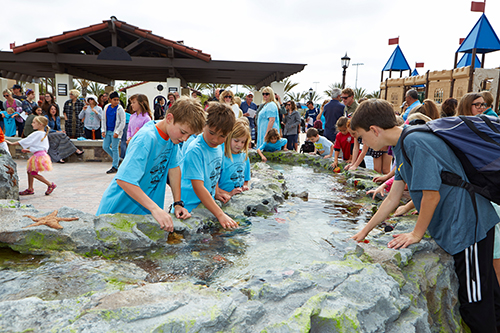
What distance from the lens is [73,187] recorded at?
6285mm

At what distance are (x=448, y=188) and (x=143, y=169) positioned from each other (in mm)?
2031

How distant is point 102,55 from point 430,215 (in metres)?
13.3

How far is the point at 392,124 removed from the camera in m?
2.11

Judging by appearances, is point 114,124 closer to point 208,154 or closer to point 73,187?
point 73,187

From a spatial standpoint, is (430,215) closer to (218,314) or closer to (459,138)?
(459,138)

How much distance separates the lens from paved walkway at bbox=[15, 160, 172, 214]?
5.12 m

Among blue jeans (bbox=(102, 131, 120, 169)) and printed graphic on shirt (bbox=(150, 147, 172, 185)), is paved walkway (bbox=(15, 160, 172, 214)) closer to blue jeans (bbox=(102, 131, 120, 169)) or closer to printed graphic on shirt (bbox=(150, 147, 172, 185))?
blue jeans (bbox=(102, 131, 120, 169))

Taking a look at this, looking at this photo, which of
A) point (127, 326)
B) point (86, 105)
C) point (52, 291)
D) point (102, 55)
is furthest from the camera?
point (102, 55)

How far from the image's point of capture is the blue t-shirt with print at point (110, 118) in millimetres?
8159

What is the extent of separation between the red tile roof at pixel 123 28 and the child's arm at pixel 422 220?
38.7 ft

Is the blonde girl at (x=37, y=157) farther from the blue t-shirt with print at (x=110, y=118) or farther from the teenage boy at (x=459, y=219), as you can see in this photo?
the teenage boy at (x=459, y=219)

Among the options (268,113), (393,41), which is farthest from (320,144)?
(393,41)

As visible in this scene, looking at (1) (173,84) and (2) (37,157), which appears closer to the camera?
(2) (37,157)

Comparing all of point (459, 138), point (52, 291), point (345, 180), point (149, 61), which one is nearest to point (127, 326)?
point (52, 291)
